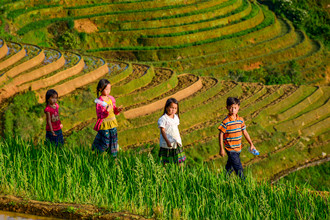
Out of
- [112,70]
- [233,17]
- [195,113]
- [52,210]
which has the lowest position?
[52,210]

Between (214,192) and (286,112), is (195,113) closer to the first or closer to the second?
(286,112)

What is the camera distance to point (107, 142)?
8.88m

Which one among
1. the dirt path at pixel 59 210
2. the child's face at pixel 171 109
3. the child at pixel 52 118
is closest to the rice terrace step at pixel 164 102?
the dirt path at pixel 59 210

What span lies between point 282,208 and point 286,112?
590 inches

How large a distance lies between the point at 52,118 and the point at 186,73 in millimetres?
13678

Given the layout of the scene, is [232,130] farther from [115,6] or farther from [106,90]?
[115,6]

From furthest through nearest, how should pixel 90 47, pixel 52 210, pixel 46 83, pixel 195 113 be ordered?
1. pixel 90 47
2. pixel 195 113
3. pixel 46 83
4. pixel 52 210

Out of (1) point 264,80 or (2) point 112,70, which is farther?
(1) point 264,80

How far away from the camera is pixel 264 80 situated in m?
27.6

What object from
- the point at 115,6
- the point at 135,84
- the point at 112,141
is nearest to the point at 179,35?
the point at 115,6

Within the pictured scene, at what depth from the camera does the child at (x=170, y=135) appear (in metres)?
8.29

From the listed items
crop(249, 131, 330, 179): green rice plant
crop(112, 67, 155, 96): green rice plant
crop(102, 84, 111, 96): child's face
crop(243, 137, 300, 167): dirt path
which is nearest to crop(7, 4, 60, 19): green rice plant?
crop(112, 67, 155, 96): green rice plant

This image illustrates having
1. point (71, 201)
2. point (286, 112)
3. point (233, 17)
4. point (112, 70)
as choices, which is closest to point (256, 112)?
point (286, 112)

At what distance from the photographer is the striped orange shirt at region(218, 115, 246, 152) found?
27.7ft
